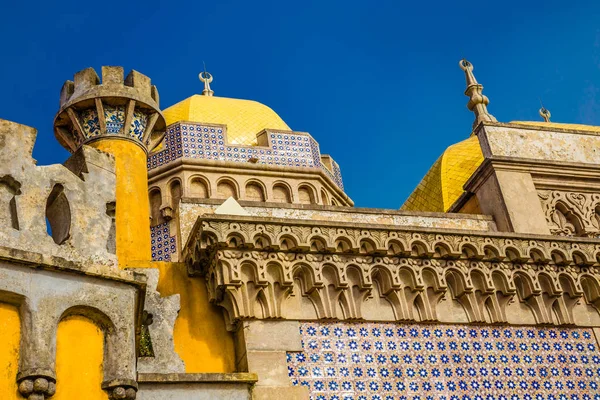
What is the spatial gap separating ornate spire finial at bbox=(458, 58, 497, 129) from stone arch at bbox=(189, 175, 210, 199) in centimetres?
526

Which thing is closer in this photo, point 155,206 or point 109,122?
point 109,122

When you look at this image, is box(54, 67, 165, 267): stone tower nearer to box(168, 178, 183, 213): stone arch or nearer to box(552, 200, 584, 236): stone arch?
box(552, 200, 584, 236): stone arch

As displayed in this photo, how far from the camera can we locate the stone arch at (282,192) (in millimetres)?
15984

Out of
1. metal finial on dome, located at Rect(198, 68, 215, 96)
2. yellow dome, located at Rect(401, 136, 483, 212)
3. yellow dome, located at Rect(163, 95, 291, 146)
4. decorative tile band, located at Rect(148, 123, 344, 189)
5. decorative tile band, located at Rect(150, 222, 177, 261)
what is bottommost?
decorative tile band, located at Rect(150, 222, 177, 261)

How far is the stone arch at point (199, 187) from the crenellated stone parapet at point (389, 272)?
696cm

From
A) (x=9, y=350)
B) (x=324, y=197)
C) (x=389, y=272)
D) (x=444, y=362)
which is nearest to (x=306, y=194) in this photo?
(x=324, y=197)

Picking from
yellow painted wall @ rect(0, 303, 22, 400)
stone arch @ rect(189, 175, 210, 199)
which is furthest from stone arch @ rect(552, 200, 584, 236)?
yellow painted wall @ rect(0, 303, 22, 400)

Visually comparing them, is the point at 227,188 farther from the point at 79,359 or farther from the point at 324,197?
the point at 79,359

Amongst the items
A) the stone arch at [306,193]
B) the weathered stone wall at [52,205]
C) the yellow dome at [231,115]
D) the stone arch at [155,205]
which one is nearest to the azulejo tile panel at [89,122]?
the weathered stone wall at [52,205]

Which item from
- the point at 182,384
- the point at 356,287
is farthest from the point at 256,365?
the point at 356,287

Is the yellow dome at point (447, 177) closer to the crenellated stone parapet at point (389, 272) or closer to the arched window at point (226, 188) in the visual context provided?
the arched window at point (226, 188)

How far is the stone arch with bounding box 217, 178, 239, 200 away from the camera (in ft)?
51.2

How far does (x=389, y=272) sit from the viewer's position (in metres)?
8.63

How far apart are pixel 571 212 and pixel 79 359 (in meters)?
7.15
